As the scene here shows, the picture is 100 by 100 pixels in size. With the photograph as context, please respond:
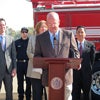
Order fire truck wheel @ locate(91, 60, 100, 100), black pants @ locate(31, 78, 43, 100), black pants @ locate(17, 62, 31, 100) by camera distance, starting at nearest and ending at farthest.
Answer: black pants @ locate(31, 78, 43, 100) < black pants @ locate(17, 62, 31, 100) < fire truck wheel @ locate(91, 60, 100, 100)

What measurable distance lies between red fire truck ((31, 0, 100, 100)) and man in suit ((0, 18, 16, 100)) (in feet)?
→ 7.15

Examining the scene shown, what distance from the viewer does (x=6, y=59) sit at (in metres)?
7.78

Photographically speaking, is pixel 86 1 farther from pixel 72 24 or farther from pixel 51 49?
pixel 51 49

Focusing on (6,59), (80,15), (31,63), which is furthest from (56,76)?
(80,15)

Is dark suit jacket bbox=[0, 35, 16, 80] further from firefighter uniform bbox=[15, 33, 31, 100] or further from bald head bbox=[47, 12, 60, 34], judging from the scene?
bald head bbox=[47, 12, 60, 34]

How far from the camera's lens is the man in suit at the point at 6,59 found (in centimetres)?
775

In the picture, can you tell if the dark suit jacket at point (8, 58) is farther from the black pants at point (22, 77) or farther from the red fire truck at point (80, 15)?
the red fire truck at point (80, 15)

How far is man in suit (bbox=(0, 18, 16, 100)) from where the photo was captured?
7.75m

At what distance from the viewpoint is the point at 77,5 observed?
9906 millimetres

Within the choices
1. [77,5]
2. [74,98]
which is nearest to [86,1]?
[77,5]

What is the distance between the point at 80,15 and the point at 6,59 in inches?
107

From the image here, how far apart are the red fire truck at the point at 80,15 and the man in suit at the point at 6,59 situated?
2.18 metres

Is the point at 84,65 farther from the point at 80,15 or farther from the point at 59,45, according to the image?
the point at 59,45

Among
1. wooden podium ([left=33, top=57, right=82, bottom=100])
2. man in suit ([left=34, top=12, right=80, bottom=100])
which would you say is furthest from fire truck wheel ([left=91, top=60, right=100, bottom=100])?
wooden podium ([left=33, top=57, right=82, bottom=100])
